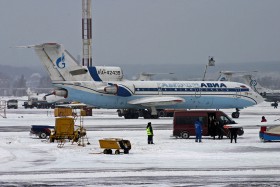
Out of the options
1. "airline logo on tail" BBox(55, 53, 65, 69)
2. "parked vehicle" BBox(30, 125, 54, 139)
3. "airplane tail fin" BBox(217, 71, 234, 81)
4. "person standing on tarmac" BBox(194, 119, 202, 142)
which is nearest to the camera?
"person standing on tarmac" BBox(194, 119, 202, 142)

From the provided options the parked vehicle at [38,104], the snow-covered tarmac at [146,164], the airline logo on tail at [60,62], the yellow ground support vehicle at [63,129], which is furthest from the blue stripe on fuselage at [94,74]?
the parked vehicle at [38,104]

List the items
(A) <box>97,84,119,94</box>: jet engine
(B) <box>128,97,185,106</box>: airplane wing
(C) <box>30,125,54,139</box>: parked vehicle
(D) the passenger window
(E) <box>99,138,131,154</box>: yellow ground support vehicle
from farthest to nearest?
(B) <box>128,97,185,106</box>: airplane wing → (A) <box>97,84,119,94</box>: jet engine → (D) the passenger window → (C) <box>30,125,54,139</box>: parked vehicle → (E) <box>99,138,131,154</box>: yellow ground support vehicle

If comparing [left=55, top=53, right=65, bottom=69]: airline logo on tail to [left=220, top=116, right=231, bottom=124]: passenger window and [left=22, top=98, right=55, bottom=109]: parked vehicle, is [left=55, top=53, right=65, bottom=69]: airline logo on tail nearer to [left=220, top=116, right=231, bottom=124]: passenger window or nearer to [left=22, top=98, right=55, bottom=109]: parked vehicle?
[left=220, top=116, right=231, bottom=124]: passenger window

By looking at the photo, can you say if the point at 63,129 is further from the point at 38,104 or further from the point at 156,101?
the point at 38,104

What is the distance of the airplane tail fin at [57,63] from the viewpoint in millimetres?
74000

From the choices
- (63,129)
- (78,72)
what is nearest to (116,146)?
(63,129)

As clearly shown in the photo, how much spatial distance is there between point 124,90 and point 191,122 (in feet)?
94.7

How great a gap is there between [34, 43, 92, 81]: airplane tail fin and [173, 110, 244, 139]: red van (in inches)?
1085

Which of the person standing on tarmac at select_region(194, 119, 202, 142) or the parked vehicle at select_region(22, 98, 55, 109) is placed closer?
the person standing on tarmac at select_region(194, 119, 202, 142)

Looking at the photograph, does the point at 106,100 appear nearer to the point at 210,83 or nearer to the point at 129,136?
the point at 210,83

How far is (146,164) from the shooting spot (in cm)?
3186

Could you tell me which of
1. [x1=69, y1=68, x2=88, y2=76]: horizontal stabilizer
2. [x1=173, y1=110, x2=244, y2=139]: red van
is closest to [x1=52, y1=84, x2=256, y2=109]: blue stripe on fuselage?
[x1=69, y1=68, x2=88, y2=76]: horizontal stabilizer

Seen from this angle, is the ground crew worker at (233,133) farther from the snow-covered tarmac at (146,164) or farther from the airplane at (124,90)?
the airplane at (124,90)

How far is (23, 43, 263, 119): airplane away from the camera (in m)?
74.1
